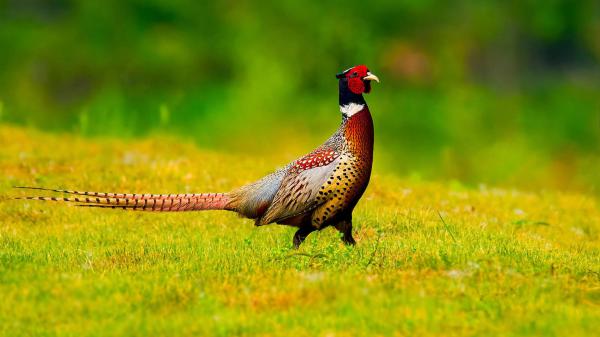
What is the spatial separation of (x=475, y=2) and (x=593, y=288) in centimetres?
2736

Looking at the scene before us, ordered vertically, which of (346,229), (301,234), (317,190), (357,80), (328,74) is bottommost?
(328,74)

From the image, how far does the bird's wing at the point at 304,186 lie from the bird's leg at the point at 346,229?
1.63ft

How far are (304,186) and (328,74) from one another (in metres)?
24.5

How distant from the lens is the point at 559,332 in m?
8.58

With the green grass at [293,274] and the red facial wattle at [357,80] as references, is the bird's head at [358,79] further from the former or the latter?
the green grass at [293,274]

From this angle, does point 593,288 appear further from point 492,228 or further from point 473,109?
point 473,109

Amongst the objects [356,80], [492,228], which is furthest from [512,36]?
[356,80]

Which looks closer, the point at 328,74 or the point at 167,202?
the point at 167,202

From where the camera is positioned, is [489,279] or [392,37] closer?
[489,279]

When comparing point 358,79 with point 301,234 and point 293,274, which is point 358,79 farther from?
point 293,274

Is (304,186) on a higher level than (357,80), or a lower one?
lower

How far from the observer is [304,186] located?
449 inches

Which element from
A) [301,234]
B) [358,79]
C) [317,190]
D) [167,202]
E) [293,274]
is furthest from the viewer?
[301,234]

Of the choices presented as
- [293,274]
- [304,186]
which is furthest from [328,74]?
[293,274]
